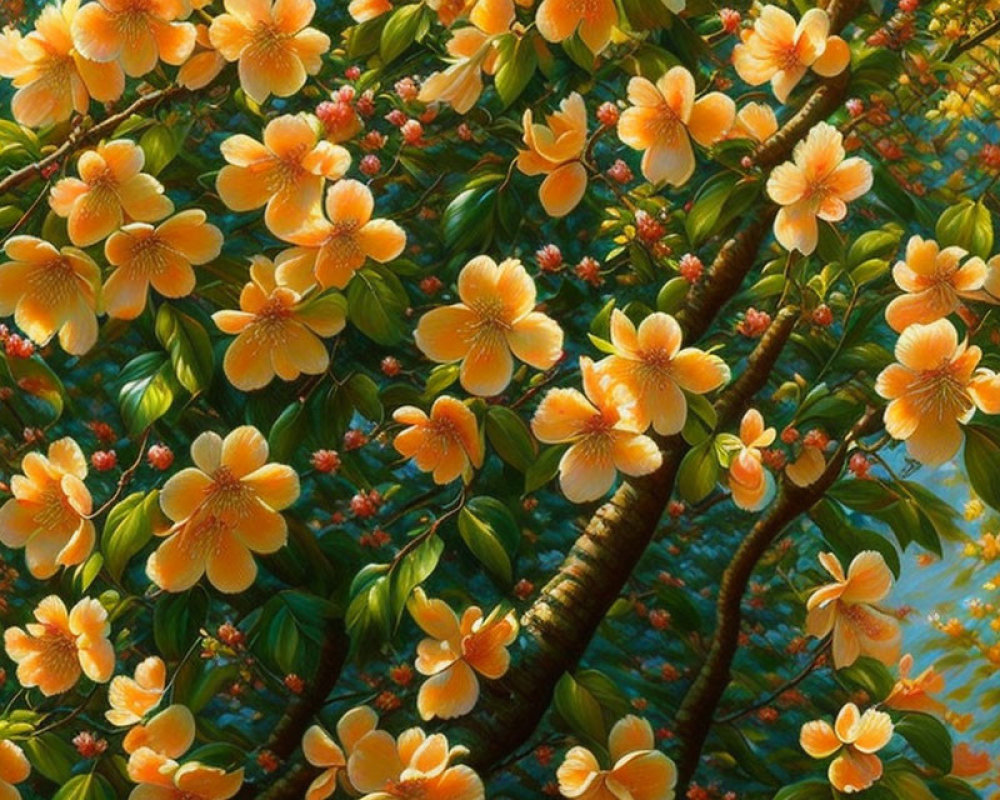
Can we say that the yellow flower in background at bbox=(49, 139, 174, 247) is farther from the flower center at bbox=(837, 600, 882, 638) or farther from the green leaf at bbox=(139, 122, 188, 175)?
the flower center at bbox=(837, 600, 882, 638)

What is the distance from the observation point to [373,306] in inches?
64.2

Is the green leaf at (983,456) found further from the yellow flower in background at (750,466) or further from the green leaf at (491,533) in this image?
the green leaf at (491,533)

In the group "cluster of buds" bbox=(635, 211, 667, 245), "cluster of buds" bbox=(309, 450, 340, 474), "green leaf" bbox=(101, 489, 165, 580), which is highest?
"cluster of buds" bbox=(635, 211, 667, 245)

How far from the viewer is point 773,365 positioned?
171 cm

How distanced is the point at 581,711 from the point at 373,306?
1.61ft

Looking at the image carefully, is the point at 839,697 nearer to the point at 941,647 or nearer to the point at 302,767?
the point at 941,647

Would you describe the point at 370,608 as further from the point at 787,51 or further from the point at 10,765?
the point at 787,51

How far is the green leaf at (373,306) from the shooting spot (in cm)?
163

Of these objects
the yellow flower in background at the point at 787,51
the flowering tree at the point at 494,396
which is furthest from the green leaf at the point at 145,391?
the yellow flower in background at the point at 787,51

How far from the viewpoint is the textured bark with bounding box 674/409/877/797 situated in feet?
5.64

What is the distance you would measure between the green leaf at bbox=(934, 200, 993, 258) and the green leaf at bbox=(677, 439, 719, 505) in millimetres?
327

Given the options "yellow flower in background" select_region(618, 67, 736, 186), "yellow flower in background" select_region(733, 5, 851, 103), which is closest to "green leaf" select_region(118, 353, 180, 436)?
"yellow flower in background" select_region(618, 67, 736, 186)

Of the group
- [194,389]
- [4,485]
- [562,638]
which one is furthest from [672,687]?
[4,485]

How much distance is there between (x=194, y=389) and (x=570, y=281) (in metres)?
0.43
